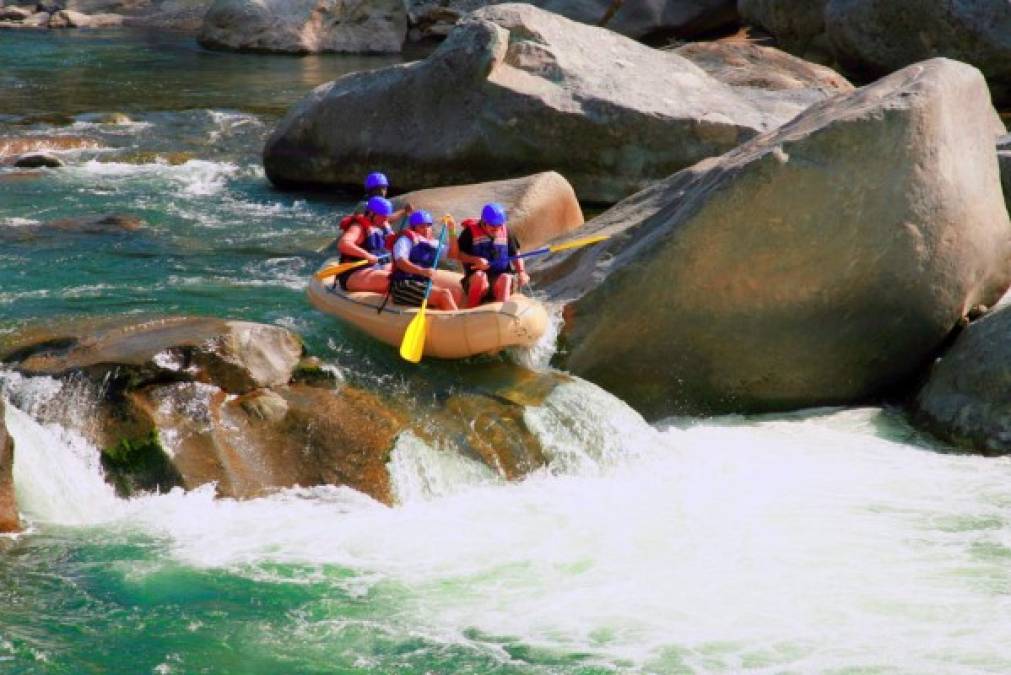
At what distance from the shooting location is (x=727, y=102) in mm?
14672

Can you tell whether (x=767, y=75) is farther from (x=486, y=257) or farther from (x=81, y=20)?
(x=81, y=20)

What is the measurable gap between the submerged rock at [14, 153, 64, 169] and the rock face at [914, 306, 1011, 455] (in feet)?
33.2

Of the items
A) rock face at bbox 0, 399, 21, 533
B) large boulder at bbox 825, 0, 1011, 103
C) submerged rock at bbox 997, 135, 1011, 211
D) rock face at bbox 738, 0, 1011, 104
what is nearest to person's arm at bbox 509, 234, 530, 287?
rock face at bbox 0, 399, 21, 533

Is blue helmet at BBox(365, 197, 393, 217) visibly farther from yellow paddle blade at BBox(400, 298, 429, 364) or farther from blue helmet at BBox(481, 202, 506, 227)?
yellow paddle blade at BBox(400, 298, 429, 364)

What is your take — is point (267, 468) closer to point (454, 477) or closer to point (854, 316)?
point (454, 477)

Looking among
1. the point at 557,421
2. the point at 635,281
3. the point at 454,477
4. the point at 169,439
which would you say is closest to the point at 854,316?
the point at 635,281

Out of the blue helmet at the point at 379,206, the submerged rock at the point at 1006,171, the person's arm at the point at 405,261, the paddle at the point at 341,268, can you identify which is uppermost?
the submerged rock at the point at 1006,171

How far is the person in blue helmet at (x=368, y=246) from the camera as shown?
10047mm

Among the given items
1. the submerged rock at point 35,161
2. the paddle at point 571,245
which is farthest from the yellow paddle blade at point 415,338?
the submerged rock at point 35,161

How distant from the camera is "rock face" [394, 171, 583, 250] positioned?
460 inches

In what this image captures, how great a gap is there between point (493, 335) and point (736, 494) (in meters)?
1.83

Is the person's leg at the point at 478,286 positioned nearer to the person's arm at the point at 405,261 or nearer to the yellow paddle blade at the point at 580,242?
the person's arm at the point at 405,261

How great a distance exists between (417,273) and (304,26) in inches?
748

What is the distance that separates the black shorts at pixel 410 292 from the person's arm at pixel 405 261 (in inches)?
2.4
